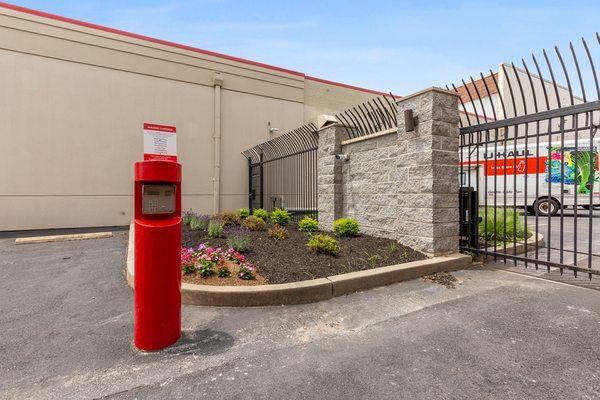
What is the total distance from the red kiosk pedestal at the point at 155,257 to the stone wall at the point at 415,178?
3975 mm

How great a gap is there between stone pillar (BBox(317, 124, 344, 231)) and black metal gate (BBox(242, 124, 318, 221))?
2.41 feet

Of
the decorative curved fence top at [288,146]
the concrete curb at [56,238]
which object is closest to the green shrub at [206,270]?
the decorative curved fence top at [288,146]

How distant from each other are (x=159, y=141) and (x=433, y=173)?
4.93 meters

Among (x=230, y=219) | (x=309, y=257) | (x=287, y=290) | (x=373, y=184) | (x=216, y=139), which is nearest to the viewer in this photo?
(x=287, y=290)

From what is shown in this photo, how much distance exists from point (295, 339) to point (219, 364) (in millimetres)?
716

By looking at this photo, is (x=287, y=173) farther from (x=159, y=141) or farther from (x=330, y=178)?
(x=159, y=141)

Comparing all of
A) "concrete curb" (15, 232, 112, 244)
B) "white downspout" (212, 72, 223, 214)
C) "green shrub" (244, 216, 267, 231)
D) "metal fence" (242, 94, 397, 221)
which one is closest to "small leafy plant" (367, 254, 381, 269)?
"metal fence" (242, 94, 397, 221)

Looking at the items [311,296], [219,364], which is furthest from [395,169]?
[219,364]

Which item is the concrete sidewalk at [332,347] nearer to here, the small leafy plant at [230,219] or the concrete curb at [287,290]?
the concrete curb at [287,290]

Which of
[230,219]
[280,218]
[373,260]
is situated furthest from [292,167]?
[373,260]

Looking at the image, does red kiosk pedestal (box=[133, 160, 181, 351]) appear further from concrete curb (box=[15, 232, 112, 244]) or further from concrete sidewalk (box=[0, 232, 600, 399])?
concrete curb (box=[15, 232, 112, 244])

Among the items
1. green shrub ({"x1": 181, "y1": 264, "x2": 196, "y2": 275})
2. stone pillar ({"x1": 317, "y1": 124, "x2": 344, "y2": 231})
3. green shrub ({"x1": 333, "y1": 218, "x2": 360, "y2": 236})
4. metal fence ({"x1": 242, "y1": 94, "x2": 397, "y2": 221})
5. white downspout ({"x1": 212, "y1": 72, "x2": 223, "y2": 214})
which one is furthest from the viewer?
white downspout ({"x1": 212, "y1": 72, "x2": 223, "y2": 214})

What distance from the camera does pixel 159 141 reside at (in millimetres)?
5773

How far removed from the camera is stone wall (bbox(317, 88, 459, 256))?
5008mm
